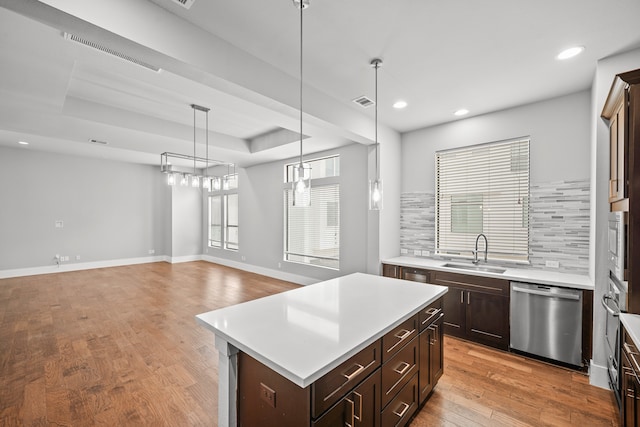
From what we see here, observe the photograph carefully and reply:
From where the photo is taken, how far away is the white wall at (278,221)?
510 centimetres

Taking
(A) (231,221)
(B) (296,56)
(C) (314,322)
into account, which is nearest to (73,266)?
(A) (231,221)

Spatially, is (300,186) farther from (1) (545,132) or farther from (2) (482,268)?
(1) (545,132)

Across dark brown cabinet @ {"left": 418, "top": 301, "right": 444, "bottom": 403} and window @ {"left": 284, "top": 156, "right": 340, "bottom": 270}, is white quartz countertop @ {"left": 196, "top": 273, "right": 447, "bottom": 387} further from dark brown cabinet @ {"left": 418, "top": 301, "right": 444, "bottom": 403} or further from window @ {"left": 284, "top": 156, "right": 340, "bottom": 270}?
window @ {"left": 284, "top": 156, "right": 340, "bottom": 270}

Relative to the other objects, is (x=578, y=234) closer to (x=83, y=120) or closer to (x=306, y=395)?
(x=306, y=395)

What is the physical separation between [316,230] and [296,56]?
377cm

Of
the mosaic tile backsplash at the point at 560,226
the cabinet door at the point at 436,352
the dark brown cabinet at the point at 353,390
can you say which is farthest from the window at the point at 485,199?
the dark brown cabinet at the point at 353,390

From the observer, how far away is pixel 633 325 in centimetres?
161

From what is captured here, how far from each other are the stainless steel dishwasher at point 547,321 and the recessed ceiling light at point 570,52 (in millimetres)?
2230

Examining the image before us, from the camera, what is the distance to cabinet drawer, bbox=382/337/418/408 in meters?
1.65

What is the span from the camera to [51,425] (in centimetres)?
200

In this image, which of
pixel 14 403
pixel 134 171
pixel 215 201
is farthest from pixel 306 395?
pixel 134 171

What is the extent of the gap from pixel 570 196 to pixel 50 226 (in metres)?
10.3

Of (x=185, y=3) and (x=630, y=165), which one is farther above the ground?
(x=185, y=3)

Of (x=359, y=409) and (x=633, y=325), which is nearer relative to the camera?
(x=359, y=409)
